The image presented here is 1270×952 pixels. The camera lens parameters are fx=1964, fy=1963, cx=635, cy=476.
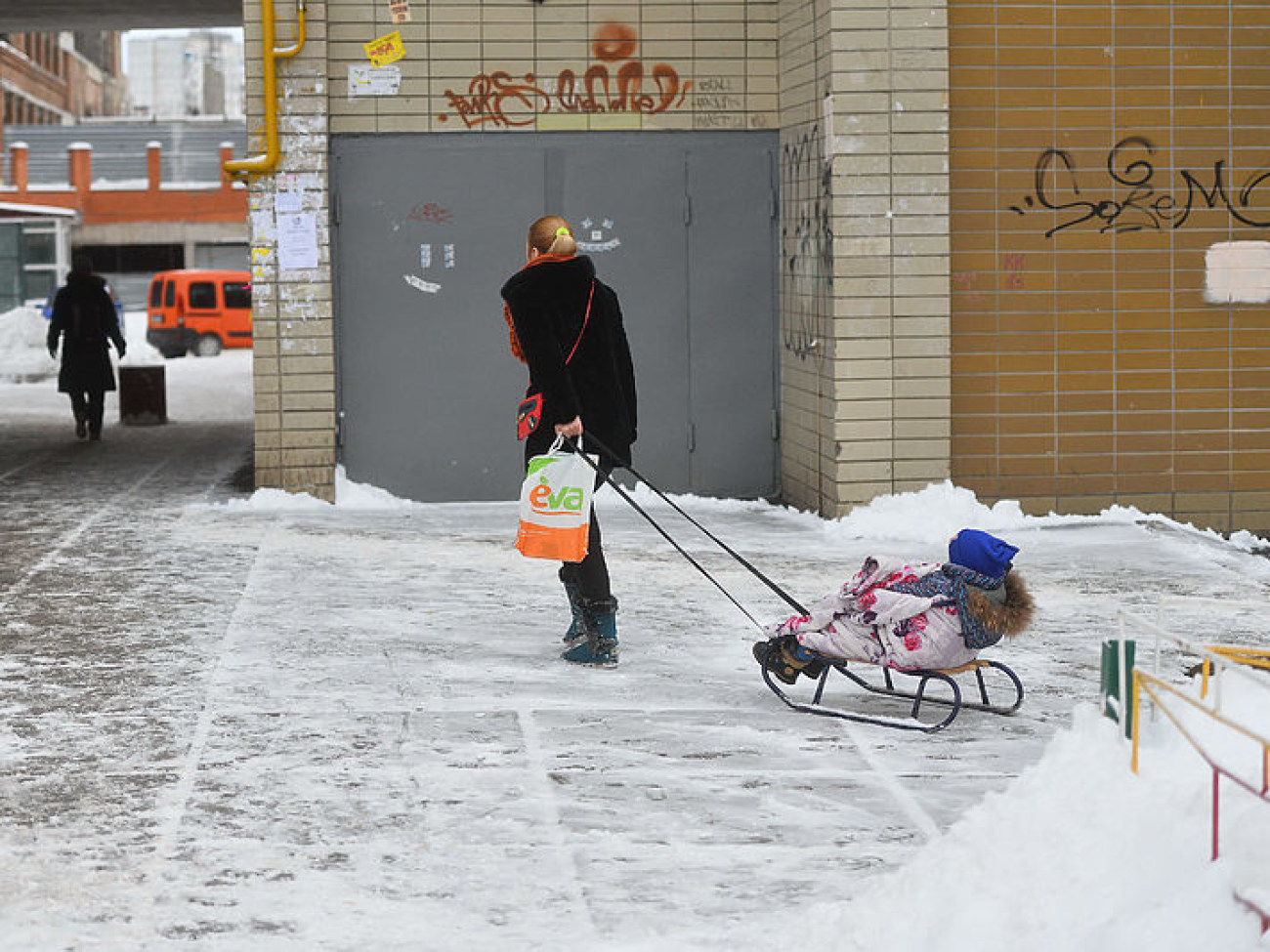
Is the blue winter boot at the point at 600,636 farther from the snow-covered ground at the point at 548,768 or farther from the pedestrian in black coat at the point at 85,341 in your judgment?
the pedestrian in black coat at the point at 85,341

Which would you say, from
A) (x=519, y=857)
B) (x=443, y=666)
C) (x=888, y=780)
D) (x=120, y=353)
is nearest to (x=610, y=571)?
(x=443, y=666)

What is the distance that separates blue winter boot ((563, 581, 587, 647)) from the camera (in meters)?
7.58

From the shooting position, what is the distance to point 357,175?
12.2 metres

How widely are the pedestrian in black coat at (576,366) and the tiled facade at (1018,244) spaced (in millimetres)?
3963

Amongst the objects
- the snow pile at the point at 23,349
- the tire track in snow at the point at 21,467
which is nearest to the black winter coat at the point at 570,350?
the tire track in snow at the point at 21,467

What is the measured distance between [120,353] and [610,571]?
9.95 metres

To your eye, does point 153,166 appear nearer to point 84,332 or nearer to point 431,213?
point 84,332

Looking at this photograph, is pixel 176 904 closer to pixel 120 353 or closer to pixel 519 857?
pixel 519 857

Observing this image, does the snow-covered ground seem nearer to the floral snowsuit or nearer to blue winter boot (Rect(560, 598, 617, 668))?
blue winter boot (Rect(560, 598, 617, 668))

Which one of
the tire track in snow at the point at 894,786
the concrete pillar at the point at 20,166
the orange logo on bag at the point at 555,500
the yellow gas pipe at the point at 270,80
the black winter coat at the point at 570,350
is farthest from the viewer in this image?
the concrete pillar at the point at 20,166

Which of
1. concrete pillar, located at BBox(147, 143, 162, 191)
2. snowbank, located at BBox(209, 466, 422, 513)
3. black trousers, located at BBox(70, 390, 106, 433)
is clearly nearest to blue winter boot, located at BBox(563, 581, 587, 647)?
snowbank, located at BBox(209, 466, 422, 513)

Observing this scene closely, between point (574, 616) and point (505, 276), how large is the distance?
5127mm

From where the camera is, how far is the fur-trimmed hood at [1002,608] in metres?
6.33

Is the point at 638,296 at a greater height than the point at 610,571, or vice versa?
the point at 638,296
